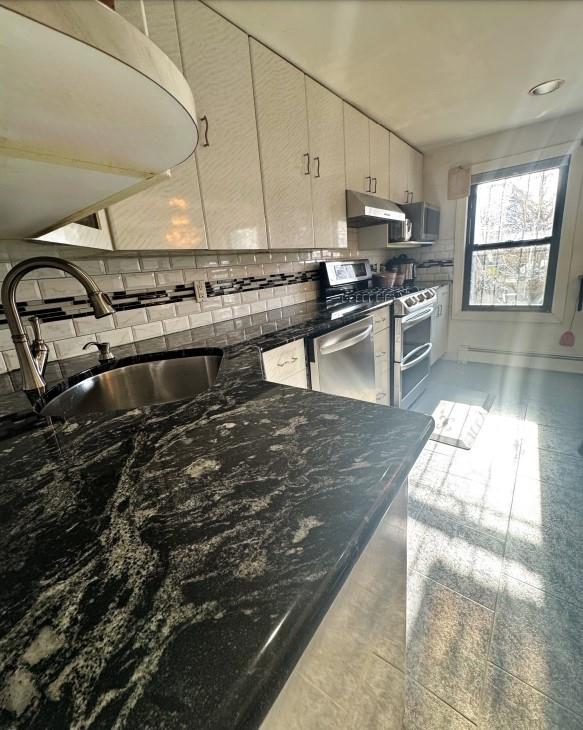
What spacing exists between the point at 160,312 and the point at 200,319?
245 mm

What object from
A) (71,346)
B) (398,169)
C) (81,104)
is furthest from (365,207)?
(81,104)

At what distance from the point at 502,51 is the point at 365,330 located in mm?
1753

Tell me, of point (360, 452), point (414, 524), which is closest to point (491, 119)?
point (414, 524)

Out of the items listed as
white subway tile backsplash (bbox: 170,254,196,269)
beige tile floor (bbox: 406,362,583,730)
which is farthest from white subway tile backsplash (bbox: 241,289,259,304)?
beige tile floor (bbox: 406,362,583,730)

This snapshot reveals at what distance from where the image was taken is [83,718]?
21cm

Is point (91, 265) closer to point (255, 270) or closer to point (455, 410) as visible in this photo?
point (255, 270)

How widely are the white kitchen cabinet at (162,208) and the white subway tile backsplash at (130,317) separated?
418 mm

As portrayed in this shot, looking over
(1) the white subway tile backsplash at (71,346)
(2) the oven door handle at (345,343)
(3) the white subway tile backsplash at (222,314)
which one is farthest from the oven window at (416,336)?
(1) the white subway tile backsplash at (71,346)

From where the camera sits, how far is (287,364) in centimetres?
150

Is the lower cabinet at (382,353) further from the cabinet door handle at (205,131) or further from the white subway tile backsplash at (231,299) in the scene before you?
the cabinet door handle at (205,131)

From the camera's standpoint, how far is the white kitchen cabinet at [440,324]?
10.7 feet

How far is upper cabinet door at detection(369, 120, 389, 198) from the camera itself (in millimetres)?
2553

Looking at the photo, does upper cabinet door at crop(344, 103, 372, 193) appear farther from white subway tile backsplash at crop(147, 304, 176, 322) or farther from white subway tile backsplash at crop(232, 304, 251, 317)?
white subway tile backsplash at crop(147, 304, 176, 322)

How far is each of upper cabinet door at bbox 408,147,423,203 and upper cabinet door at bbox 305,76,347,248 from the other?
4.68 ft
